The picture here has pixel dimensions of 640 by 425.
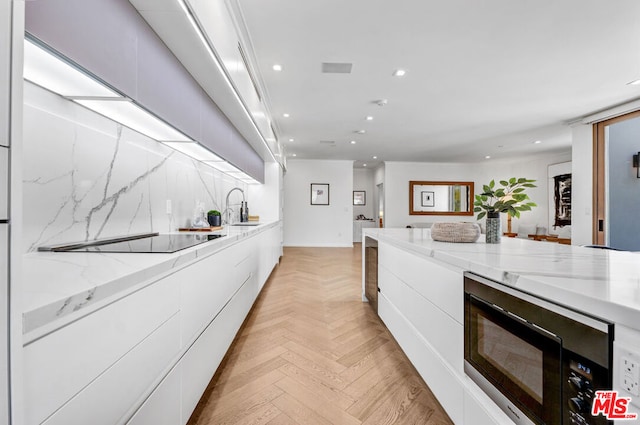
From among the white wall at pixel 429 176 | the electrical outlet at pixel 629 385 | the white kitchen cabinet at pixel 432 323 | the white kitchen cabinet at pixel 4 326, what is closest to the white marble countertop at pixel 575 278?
the electrical outlet at pixel 629 385

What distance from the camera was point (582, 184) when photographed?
15.7 ft

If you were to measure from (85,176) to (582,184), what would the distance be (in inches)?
252

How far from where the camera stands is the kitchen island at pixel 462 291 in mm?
633

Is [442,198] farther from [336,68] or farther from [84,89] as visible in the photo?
[84,89]

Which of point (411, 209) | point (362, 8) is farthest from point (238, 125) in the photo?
point (411, 209)

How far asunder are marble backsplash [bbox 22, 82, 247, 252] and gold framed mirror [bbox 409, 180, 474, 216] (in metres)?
8.15

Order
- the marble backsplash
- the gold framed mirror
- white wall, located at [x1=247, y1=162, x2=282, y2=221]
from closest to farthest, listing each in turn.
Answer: the marble backsplash → white wall, located at [x1=247, y1=162, x2=282, y2=221] → the gold framed mirror

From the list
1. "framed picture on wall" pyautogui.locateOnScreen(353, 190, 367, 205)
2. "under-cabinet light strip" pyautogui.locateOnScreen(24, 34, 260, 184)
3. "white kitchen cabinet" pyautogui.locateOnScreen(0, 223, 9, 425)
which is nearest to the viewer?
"white kitchen cabinet" pyautogui.locateOnScreen(0, 223, 9, 425)

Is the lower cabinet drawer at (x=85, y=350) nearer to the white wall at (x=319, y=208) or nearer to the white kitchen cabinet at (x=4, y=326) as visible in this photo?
the white kitchen cabinet at (x=4, y=326)

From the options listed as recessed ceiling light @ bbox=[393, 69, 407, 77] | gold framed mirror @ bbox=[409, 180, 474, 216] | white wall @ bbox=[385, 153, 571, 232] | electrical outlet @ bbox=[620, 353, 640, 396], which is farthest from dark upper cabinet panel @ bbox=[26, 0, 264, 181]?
gold framed mirror @ bbox=[409, 180, 474, 216]

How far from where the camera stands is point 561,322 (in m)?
0.72

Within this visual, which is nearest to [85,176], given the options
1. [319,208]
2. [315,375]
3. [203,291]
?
[203,291]

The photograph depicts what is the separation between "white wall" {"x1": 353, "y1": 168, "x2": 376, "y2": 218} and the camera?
10859mm

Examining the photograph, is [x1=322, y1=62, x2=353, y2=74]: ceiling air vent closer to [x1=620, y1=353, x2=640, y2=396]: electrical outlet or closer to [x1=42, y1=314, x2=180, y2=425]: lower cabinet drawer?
[x1=42, y1=314, x2=180, y2=425]: lower cabinet drawer
